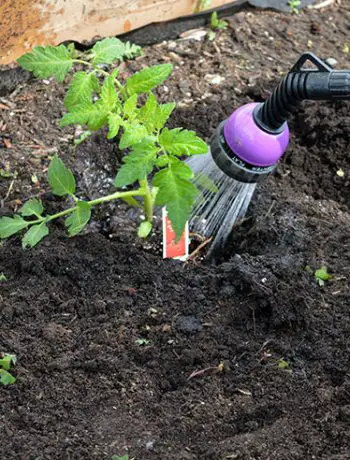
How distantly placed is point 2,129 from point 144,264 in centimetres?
70

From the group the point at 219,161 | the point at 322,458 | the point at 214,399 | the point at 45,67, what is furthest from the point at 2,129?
the point at 322,458

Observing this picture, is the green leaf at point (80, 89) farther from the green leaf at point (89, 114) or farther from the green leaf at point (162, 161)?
the green leaf at point (162, 161)

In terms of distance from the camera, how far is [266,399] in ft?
5.79

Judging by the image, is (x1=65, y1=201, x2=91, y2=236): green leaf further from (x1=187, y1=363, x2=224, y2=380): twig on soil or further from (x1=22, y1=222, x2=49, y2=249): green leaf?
(x1=187, y1=363, x2=224, y2=380): twig on soil

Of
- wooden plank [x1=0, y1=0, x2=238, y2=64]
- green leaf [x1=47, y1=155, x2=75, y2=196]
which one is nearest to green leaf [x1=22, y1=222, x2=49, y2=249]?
green leaf [x1=47, y1=155, x2=75, y2=196]

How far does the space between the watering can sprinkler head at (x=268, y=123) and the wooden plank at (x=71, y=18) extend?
825 millimetres

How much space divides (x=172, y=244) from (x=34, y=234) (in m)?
0.41

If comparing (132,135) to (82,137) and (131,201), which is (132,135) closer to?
(131,201)

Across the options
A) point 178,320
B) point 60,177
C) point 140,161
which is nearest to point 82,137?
point 60,177

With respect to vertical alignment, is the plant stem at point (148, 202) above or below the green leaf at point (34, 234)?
below

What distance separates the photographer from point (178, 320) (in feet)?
6.35

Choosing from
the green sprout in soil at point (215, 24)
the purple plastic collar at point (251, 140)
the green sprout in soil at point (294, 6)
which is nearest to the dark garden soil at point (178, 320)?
the purple plastic collar at point (251, 140)

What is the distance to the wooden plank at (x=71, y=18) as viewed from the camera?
8.38 feet

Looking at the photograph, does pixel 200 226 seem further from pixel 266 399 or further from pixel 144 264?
pixel 266 399
